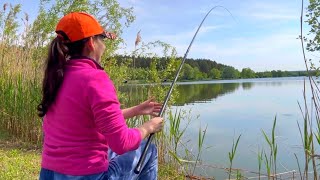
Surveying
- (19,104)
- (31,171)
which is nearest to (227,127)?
(19,104)

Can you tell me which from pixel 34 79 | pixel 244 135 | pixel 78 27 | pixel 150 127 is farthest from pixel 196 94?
pixel 78 27

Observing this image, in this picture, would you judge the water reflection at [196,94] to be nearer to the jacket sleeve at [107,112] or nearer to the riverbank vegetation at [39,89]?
the riverbank vegetation at [39,89]

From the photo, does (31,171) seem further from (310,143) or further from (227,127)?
(227,127)

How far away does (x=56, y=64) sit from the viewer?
1.61m

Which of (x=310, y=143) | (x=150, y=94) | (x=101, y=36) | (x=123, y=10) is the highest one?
(x=123, y=10)

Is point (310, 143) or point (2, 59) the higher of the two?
point (2, 59)

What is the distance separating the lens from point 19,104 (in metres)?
5.33

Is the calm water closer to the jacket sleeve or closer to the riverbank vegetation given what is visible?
the riverbank vegetation

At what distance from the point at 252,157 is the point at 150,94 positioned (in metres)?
2.06

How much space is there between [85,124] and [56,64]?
30 centimetres

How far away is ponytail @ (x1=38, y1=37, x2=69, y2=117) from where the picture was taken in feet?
5.21

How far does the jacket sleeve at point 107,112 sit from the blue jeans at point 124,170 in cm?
19

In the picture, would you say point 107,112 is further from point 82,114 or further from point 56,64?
point 56,64

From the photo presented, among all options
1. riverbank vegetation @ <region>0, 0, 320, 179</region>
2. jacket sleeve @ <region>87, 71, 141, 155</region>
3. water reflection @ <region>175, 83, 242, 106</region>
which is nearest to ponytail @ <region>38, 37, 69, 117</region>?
jacket sleeve @ <region>87, 71, 141, 155</region>
